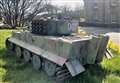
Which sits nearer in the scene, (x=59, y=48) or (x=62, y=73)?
(x=62, y=73)

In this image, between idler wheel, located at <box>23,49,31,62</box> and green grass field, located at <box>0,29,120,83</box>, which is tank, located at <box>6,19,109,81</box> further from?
green grass field, located at <box>0,29,120,83</box>

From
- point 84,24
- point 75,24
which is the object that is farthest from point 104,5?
point 75,24

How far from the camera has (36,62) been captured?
7.32 m

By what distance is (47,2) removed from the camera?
19.9m

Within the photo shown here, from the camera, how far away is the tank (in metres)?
6.16

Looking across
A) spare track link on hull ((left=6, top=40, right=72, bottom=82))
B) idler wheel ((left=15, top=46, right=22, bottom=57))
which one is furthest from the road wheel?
spare track link on hull ((left=6, top=40, right=72, bottom=82))

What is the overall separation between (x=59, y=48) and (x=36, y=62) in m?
1.25

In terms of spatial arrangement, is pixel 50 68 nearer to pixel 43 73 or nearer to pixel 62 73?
pixel 43 73

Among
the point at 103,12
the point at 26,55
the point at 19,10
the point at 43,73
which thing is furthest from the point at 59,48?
the point at 103,12

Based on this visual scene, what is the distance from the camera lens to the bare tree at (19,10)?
17953 millimetres

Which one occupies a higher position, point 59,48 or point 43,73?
point 59,48

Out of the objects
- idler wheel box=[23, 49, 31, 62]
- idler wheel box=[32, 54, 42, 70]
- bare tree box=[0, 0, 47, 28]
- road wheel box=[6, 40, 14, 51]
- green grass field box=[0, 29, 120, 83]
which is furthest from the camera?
bare tree box=[0, 0, 47, 28]

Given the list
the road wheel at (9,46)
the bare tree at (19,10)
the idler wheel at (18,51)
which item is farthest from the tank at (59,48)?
the bare tree at (19,10)

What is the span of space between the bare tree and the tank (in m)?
10.2
